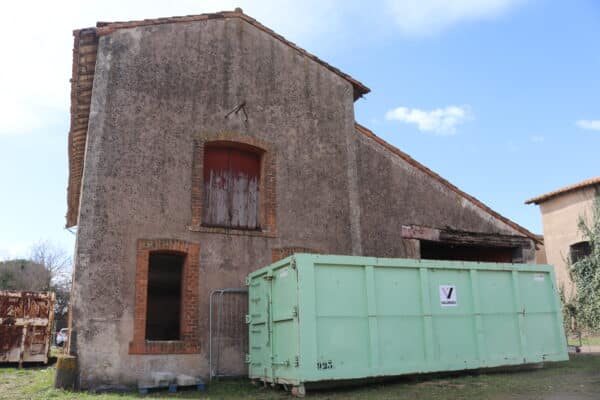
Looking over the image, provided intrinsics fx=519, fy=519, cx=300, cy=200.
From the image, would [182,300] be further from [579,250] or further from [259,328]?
[579,250]

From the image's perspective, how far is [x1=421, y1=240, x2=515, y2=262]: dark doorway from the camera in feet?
49.0

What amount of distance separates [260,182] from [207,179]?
47.5 inches

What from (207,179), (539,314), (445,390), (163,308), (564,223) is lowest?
(445,390)

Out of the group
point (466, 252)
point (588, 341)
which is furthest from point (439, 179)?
point (588, 341)

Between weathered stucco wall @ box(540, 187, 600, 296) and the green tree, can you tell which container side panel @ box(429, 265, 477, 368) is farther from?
weathered stucco wall @ box(540, 187, 600, 296)

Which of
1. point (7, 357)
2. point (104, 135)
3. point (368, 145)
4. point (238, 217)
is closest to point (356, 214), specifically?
point (368, 145)

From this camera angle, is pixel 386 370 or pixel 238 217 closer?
pixel 386 370

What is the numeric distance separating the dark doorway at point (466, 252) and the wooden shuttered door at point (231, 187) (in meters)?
5.54

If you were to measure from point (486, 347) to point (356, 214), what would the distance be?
421cm

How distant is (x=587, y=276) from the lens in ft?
61.9

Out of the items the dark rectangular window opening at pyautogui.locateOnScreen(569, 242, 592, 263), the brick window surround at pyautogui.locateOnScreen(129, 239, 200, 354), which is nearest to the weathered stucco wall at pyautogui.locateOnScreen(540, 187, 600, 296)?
the dark rectangular window opening at pyautogui.locateOnScreen(569, 242, 592, 263)

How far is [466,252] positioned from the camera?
1558 cm

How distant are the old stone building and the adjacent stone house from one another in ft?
27.4

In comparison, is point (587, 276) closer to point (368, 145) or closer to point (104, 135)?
point (368, 145)
